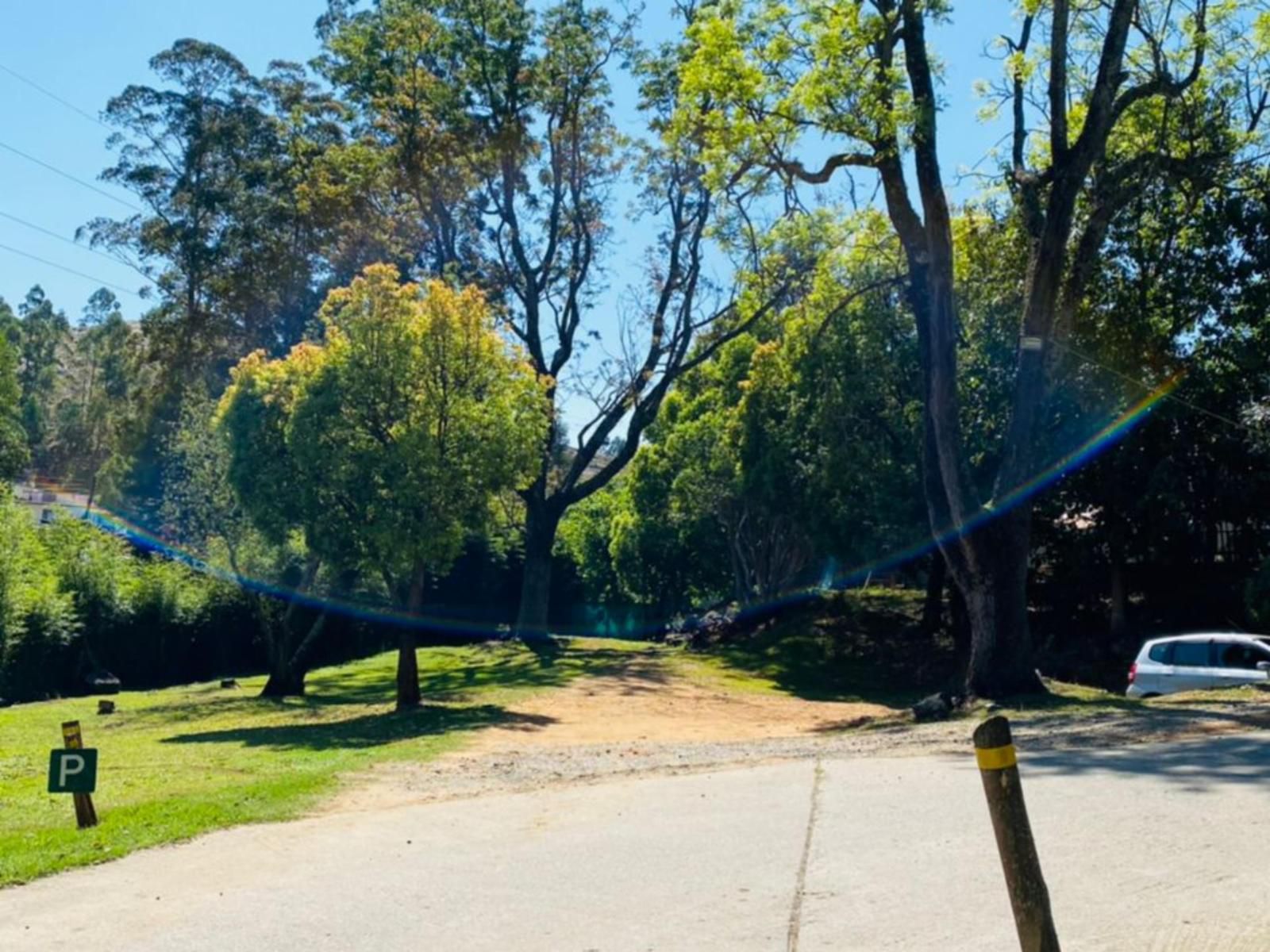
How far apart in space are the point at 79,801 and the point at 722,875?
6369 millimetres

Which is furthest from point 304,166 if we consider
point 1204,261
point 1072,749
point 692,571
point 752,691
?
point 1072,749

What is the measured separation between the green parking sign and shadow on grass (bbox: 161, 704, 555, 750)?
730 centimetres

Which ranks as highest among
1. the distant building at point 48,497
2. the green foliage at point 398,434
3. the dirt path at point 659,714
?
the distant building at point 48,497

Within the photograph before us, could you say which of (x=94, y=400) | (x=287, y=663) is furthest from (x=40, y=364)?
(x=287, y=663)

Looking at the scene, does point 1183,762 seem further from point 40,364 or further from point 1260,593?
point 40,364

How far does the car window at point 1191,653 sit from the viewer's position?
1994 cm

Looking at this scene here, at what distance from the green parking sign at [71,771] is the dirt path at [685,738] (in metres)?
2.12

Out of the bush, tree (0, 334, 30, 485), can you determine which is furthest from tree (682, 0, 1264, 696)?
tree (0, 334, 30, 485)

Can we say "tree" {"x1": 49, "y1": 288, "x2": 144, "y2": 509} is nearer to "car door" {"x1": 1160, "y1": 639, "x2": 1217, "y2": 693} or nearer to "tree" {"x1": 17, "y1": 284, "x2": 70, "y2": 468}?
"tree" {"x1": 17, "y1": 284, "x2": 70, "y2": 468}

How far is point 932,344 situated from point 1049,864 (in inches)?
546

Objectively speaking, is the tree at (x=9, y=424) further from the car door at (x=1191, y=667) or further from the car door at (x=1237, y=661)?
the car door at (x=1237, y=661)

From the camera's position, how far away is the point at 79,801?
11086 mm

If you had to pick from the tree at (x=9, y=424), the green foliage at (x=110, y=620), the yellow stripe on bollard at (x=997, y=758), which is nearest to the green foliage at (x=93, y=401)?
the tree at (x=9, y=424)

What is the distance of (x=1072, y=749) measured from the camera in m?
12.4
